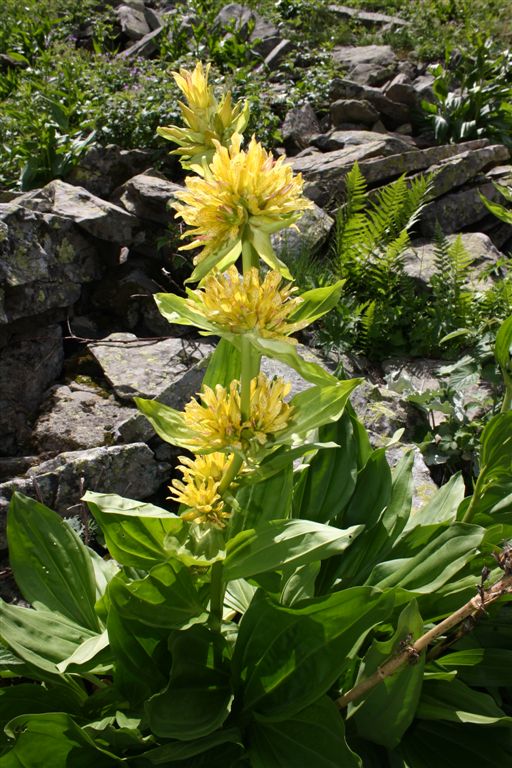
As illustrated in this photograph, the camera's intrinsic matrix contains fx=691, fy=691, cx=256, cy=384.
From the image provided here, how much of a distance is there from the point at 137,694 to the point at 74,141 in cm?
639

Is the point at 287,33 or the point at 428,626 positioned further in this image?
the point at 287,33

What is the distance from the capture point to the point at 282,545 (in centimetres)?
197

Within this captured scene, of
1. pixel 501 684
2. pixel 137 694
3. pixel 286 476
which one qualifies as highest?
pixel 286 476

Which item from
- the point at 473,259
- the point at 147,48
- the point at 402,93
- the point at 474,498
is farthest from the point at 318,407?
the point at 147,48

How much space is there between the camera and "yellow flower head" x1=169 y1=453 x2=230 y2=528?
1964 mm

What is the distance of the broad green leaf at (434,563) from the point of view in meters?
2.36

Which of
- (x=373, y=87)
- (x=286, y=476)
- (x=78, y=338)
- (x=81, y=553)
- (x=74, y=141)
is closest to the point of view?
(x=286, y=476)

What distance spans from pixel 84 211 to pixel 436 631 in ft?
15.2

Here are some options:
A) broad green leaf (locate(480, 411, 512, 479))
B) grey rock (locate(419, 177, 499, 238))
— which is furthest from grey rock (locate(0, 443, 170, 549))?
grey rock (locate(419, 177, 499, 238))

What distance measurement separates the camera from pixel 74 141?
735 centimetres

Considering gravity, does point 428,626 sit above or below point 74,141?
below

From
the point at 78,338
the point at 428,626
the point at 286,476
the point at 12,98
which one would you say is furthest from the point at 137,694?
the point at 12,98

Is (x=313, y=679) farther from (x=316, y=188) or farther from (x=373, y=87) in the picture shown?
(x=373, y=87)

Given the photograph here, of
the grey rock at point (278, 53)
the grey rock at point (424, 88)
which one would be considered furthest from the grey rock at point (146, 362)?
the grey rock at point (278, 53)
